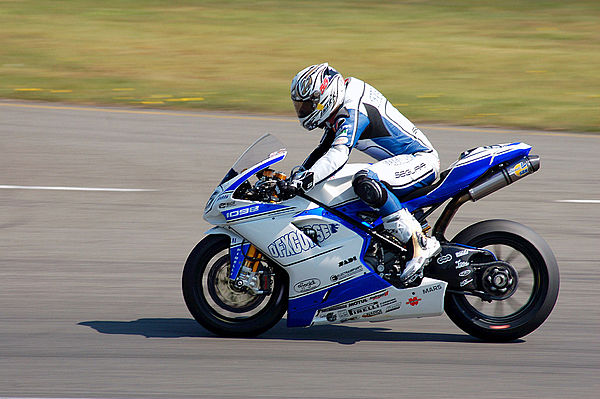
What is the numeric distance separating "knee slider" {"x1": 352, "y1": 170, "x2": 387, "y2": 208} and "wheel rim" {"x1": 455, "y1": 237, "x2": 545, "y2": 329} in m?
0.79

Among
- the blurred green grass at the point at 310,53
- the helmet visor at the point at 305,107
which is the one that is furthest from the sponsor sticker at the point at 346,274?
the blurred green grass at the point at 310,53

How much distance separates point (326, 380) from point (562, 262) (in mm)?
3435

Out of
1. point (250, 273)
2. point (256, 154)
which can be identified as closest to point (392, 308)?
point (250, 273)

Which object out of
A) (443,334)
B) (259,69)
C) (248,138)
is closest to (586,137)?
(248,138)

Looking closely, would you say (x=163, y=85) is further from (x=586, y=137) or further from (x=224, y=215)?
(x=224, y=215)

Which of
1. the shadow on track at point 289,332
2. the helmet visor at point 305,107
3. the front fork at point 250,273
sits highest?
the helmet visor at point 305,107

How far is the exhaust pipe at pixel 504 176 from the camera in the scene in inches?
237

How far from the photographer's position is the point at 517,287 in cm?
612

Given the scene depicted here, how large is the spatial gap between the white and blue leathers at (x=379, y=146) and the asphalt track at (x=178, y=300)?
1.06 metres

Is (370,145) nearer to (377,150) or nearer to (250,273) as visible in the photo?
(377,150)

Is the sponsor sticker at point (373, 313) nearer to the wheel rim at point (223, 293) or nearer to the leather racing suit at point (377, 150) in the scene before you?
the leather racing suit at point (377, 150)

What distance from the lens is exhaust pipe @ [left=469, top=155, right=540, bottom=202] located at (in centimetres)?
601

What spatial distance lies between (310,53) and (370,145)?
11961 millimetres

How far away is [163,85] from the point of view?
1550 centimetres
